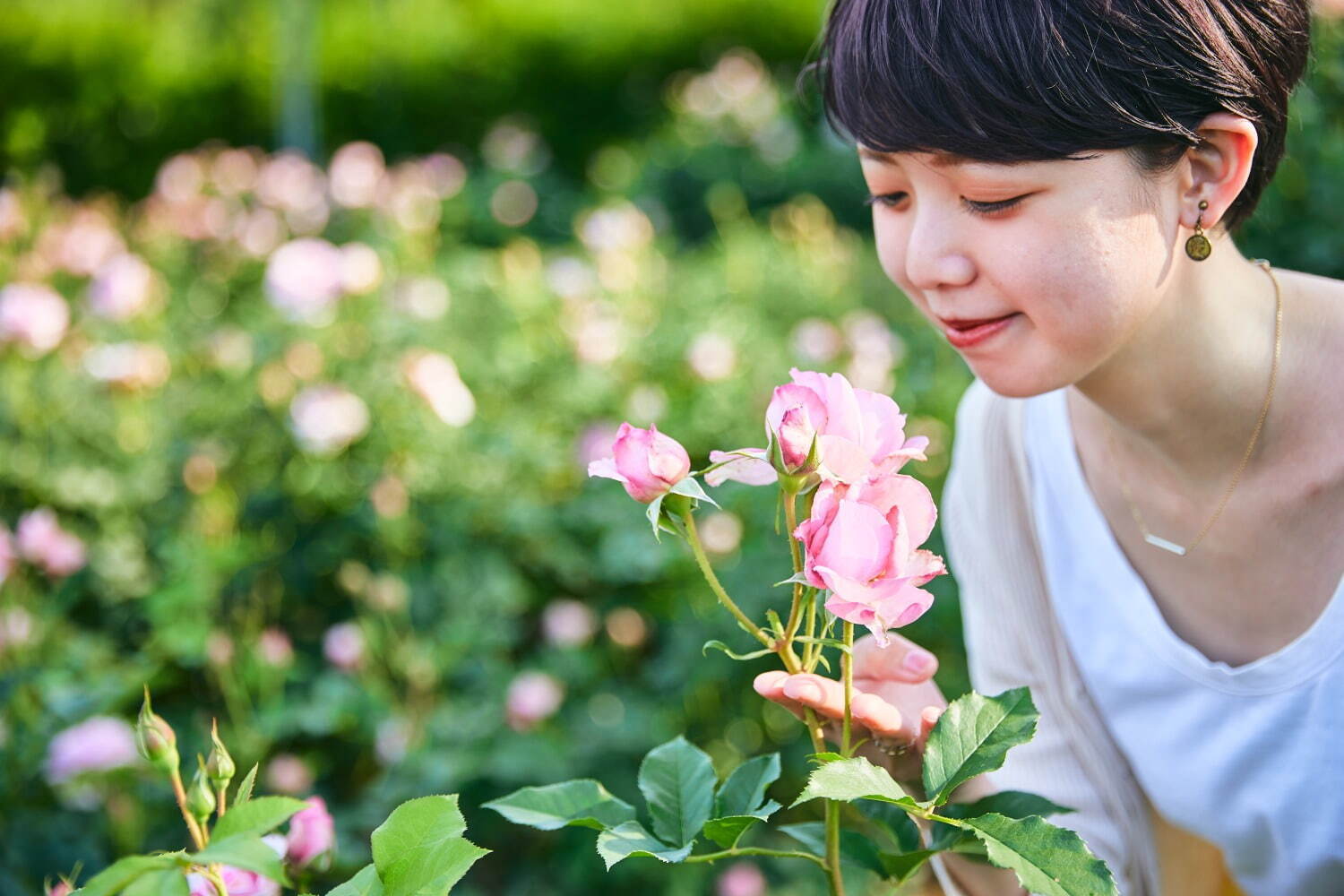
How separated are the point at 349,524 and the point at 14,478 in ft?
2.30

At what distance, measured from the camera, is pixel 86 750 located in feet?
5.20

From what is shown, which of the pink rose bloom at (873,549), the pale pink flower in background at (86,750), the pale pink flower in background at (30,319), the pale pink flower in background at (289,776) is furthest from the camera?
the pale pink flower in background at (30,319)

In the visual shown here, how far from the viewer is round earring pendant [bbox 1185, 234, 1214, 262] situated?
3.70ft

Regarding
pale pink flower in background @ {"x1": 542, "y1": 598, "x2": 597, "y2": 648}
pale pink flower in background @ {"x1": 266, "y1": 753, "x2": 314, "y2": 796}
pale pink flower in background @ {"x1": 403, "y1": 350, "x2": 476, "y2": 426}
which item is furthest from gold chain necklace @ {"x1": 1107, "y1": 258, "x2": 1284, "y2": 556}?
pale pink flower in background @ {"x1": 266, "y1": 753, "x2": 314, "y2": 796}

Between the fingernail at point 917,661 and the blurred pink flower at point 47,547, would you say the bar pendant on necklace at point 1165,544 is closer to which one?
the fingernail at point 917,661

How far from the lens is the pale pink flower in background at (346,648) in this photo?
2.15m

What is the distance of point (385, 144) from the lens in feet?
26.9

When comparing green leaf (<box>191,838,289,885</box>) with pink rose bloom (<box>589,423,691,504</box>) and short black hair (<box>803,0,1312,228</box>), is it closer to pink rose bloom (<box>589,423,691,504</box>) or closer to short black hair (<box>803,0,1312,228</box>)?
pink rose bloom (<box>589,423,691,504</box>)

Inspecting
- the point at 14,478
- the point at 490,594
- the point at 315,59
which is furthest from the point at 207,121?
the point at 490,594

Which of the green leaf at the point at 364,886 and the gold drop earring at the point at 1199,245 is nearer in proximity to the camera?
the green leaf at the point at 364,886

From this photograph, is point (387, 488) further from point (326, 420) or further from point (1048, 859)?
point (1048, 859)

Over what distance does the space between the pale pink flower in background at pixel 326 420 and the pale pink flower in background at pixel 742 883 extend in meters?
1.06

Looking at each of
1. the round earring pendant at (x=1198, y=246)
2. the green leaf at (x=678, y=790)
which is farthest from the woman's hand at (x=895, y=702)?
the round earring pendant at (x=1198, y=246)

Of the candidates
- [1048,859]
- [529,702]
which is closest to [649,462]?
[1048,859]
